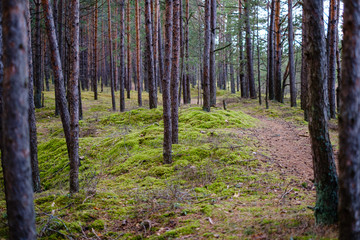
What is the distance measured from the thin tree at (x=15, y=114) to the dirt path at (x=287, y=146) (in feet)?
19.4

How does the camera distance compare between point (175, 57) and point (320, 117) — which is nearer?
point (320, 117)

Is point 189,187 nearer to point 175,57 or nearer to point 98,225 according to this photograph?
point 98,225

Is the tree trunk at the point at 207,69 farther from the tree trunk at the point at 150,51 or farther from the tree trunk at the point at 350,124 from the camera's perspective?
the tree trunk at the point at 350,124

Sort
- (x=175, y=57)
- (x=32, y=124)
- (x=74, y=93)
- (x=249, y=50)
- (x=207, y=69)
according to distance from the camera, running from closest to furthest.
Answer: (x=74, y=93) < (x=32, y=124) < (x=175, y=57) < (x=207, y=69) < (x=249, y=50)

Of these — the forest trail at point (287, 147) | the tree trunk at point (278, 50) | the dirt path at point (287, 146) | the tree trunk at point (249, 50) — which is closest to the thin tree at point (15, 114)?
the forest trail at point (287, 147)

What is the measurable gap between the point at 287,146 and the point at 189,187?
15.6 feet

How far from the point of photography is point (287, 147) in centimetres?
924

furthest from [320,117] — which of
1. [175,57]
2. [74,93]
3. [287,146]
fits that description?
[287,146]

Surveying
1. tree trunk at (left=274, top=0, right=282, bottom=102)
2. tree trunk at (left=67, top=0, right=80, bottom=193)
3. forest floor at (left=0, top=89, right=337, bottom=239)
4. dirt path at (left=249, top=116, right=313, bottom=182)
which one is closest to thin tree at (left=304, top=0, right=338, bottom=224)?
forest floor at (left=0, top=89, right=337, bottom=239)

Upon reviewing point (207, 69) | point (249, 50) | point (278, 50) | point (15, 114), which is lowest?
point (15, 114)

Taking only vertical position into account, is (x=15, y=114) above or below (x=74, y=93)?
below

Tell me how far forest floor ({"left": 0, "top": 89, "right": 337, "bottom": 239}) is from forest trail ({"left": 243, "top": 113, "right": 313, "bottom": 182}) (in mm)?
35

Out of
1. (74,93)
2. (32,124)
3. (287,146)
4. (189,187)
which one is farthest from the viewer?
(287,146)

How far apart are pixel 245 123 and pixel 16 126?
10.7m
